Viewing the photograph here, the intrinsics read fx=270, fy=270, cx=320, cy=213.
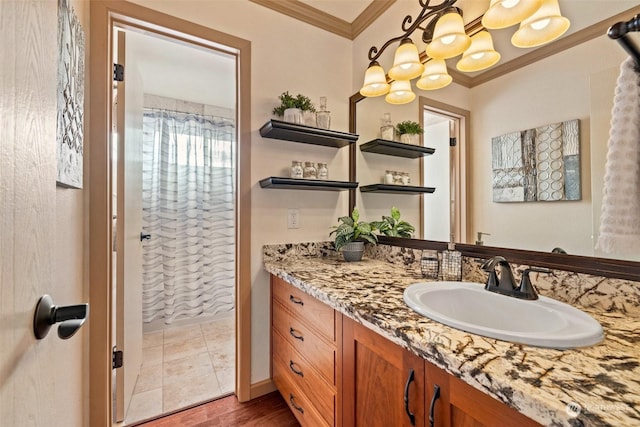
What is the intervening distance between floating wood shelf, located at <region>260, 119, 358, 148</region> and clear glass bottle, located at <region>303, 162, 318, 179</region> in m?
0.17

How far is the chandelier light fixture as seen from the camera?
3.17 ft

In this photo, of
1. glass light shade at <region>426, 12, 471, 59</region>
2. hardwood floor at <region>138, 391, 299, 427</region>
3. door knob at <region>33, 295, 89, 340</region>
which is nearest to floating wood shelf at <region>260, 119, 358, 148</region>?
glass light shade at <region>426, 12, 471, 59</region>

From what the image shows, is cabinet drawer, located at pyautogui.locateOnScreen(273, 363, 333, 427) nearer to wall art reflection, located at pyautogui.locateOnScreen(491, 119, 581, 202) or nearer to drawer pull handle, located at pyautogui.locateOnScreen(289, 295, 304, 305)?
drawer pull handle, located at pyautogui.locateOnScreen(289, 295, 304, 305)

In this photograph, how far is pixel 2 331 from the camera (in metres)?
0.36

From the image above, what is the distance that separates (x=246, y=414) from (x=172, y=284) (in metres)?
1.63

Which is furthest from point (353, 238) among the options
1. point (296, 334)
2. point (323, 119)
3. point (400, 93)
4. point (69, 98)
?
point (69, 98)

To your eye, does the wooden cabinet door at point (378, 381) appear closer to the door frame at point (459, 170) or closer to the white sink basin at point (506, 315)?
the white sink basin at point (506, 315)

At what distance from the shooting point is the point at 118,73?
143 cm

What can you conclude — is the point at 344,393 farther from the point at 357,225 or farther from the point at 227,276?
the point at 227,276

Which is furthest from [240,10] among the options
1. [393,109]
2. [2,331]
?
[2,331]

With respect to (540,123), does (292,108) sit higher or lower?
higher

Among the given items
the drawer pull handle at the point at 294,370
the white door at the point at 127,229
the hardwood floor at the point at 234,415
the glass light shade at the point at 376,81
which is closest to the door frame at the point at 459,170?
the glass light shade at the point at 376,81

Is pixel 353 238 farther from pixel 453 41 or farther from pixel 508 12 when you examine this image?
pixel 508 12

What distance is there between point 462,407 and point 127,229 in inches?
66.6
